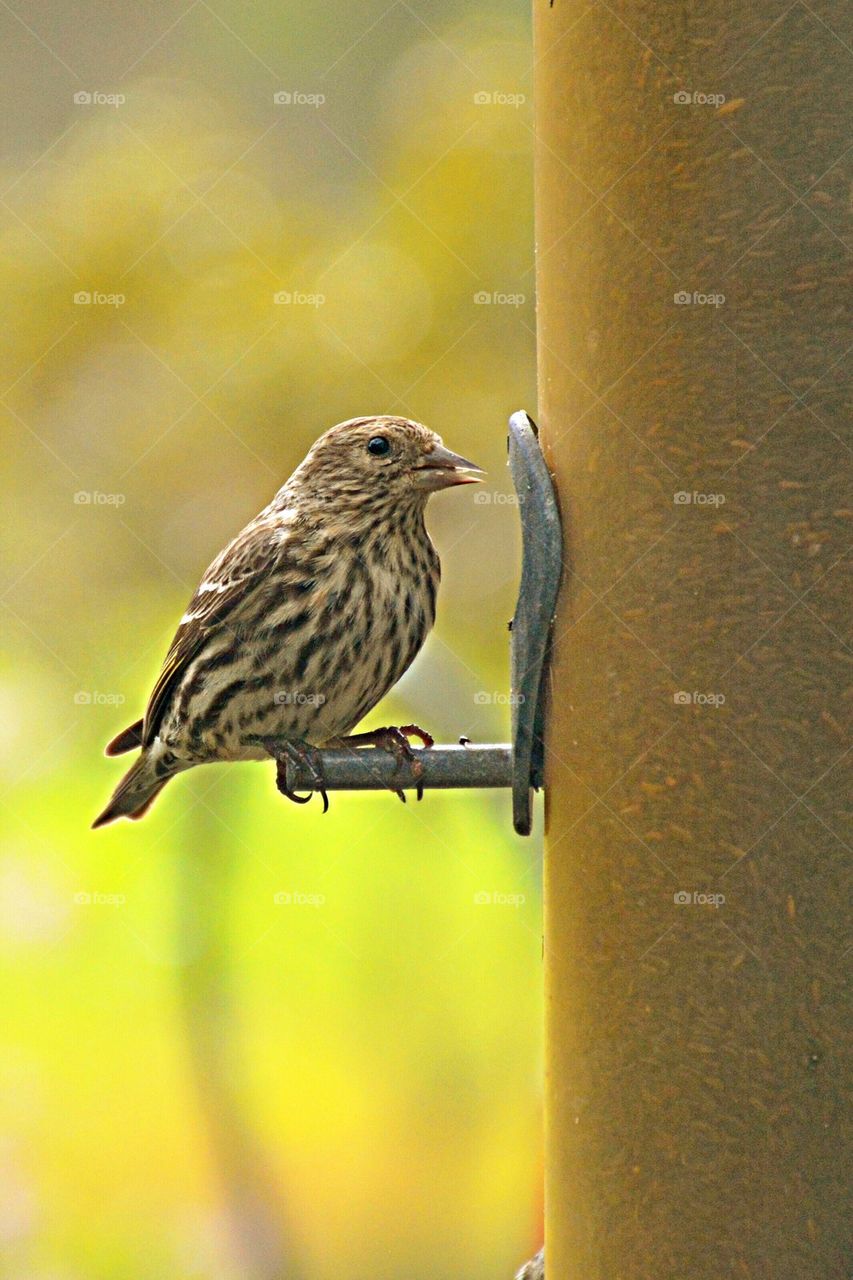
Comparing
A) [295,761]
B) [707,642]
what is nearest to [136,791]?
[295,761]

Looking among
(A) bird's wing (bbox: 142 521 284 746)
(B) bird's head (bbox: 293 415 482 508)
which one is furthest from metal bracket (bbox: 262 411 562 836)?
(A) bird's wing (bbox: 142 521 284 746)

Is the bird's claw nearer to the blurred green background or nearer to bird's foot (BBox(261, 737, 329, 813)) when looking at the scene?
bird's foot (BBox(261, 737, 329, 813))

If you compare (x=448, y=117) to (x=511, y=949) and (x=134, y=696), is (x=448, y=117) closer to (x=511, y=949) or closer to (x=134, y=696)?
(x=134, y=696)

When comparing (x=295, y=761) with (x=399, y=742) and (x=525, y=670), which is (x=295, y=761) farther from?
(x=525, y=670)

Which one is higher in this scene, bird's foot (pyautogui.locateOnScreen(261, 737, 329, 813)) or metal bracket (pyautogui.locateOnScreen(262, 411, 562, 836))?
metal bracket (pyautogui.locateOnScreen(262, 411, 562, 836))

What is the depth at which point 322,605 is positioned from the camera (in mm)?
5059

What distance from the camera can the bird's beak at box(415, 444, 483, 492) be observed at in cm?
498

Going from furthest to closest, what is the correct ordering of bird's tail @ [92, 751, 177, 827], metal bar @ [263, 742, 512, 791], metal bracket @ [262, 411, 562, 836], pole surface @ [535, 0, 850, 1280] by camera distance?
bird's tail @ [92, 751, 177, 827] < metal bar @ [263, 742, 512, 791] < metal bracket @ [262, 411, 562, 836] < pole surface @ [535, 0, 850, 1280]

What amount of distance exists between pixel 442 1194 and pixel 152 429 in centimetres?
320

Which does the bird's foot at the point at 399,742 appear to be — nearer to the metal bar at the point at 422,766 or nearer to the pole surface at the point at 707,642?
the metal bar at the point at 422,766

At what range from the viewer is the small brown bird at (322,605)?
5.05 m

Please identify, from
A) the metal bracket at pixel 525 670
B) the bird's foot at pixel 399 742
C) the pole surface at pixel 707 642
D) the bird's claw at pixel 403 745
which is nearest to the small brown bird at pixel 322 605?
the bird's foot at pixel 399 742

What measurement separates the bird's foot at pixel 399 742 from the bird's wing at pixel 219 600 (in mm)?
571

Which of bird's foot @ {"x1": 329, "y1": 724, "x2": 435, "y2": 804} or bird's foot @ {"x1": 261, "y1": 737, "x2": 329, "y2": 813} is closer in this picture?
bird's foot @ {"x1": 329, "y1": 724, "x2": 435, "y2": 804}
